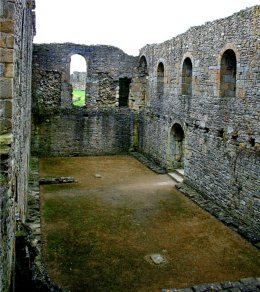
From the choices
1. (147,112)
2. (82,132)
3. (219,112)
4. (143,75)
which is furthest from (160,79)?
(219,112)

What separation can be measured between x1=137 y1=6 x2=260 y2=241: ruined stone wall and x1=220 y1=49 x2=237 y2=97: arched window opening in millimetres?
31

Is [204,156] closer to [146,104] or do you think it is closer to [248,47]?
[248,47]

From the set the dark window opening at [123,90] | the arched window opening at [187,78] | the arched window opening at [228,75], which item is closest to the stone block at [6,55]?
the arched window opening at [228,75]

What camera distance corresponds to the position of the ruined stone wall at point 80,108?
1908 centimetres

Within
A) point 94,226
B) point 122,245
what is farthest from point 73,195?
point 122,245

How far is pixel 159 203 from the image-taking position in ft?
39.6

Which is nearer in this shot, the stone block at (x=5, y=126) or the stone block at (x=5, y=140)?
the stone block at (x=5, y=140)

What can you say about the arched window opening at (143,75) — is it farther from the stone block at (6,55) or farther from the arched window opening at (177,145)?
the stone block at (6,55)

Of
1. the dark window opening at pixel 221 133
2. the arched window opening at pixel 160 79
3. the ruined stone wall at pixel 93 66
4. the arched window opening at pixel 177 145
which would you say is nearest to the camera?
the dark window opening at pixel 221 133

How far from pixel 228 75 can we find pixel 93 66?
9.85 meters

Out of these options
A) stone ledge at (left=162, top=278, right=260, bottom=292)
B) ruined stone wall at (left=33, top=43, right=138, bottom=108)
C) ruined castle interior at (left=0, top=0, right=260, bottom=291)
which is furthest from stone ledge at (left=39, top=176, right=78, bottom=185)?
stone ledge at (left=162, top=278, right=260, bottom=292)

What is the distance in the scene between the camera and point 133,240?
9250 mm

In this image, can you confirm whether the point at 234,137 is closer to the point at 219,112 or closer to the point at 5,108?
the point at 219,112

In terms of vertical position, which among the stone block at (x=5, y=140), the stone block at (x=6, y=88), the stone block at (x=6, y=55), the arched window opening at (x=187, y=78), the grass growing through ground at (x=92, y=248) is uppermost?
the arched window opening at (x=187, y=78)
